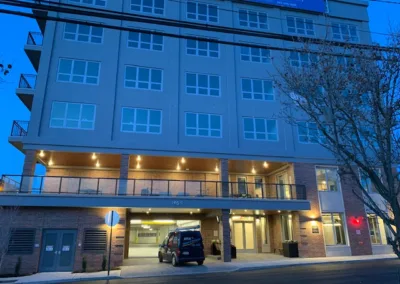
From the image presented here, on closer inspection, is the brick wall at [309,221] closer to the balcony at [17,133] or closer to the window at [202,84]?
the window at [202,84]

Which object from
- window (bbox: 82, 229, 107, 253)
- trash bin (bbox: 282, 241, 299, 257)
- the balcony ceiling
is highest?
the balcony ceiling

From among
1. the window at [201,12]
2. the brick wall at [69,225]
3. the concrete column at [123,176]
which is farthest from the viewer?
the window at [201,12]

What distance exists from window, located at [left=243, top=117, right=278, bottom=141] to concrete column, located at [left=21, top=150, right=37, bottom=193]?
1393 centimetres

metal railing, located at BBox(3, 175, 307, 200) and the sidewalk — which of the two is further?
metal railing, located at BBox(3, 175, 307, 200)

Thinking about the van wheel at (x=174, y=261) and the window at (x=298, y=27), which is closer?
the van wheel at (x=174, y=261)

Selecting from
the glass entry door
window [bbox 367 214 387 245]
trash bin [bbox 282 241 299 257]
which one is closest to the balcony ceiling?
the glass entry door

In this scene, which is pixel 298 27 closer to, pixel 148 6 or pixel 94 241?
pixel 148 6

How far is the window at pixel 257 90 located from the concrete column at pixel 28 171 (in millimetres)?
14916

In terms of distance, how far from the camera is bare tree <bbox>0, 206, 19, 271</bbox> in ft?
47.3

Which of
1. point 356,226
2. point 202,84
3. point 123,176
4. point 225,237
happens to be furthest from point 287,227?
point 123,176

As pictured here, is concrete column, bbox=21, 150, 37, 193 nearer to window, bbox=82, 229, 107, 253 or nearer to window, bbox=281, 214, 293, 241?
window, bbox=82, 229, 107, 253

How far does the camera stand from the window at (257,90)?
78.6ft

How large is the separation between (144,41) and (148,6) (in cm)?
318

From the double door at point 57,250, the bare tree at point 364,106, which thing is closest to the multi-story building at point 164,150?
the double door at point 57,250
